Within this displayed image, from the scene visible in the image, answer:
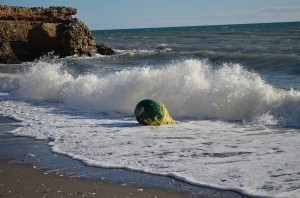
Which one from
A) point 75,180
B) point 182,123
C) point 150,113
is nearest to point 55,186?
point 75,180

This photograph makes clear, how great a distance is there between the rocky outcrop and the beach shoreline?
18.6 metres

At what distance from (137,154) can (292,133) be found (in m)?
2.60

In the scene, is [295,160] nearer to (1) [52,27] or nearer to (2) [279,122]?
(2) [279,122]

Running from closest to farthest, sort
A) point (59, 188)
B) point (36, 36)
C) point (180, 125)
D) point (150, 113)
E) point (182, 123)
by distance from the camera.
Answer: point (59, 188)
point (150, 113)
point (180, 125)
point (182, 123)
point (36, 36)

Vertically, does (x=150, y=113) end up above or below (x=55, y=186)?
above

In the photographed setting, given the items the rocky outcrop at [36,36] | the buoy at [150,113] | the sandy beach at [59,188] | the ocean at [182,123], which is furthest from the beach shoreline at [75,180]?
the rocky outcrop at [36,36]

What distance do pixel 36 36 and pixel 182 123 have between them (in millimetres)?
17458

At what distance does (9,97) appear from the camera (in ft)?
43.2

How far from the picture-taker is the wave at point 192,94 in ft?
29.1

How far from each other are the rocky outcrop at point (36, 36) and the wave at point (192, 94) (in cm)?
1167

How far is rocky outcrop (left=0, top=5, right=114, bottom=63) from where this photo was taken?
23.7m

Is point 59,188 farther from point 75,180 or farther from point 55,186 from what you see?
point 75,180

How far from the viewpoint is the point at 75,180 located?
4875mm

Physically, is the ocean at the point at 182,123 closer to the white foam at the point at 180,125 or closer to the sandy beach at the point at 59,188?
the white foam at the point at 180,125
